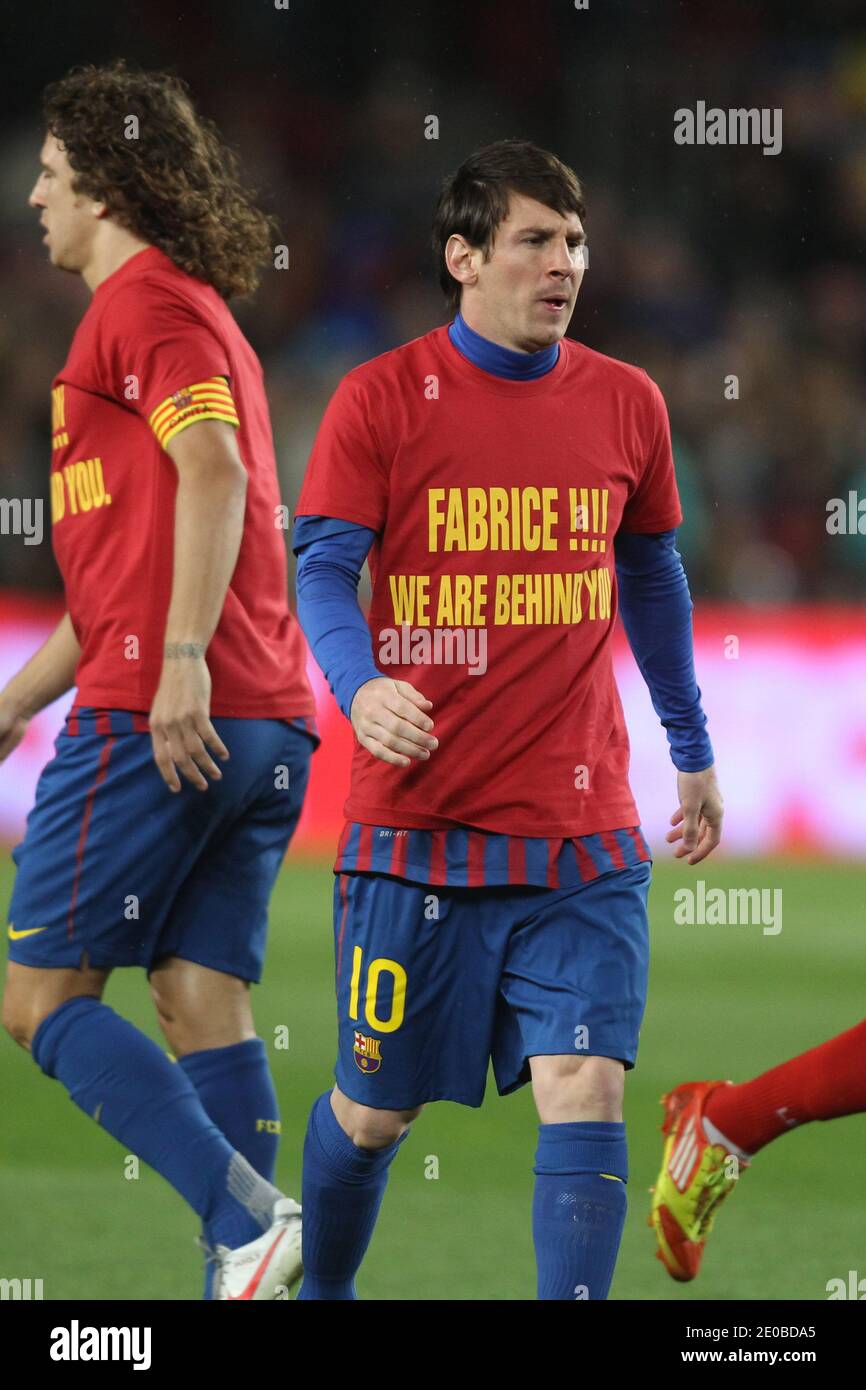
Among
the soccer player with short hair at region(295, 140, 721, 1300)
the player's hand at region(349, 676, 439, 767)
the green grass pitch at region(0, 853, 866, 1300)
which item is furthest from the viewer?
the green grass pitch at region(0, 853, 866, 1300)

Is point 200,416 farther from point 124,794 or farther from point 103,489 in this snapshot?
point 124,794

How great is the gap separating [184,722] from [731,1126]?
3.85 ft

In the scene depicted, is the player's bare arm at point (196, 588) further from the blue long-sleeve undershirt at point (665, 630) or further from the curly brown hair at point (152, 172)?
the blue long-sleeve undershirt at point (665, 630)

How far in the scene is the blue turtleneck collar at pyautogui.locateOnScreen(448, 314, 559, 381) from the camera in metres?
2.98

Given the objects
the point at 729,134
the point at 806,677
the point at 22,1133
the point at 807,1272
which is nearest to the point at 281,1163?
the point at 22,1133

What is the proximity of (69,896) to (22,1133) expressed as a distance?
1.62m

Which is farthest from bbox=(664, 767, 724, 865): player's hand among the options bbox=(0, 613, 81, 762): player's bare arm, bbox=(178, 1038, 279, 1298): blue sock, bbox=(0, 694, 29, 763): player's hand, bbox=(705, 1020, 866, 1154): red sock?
bbox=(0, 694, 29, 763): player's hand

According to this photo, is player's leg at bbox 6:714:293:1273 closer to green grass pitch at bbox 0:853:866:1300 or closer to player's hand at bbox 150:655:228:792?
player's hand at bbox 150:655:228:792

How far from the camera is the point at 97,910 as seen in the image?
3211mm

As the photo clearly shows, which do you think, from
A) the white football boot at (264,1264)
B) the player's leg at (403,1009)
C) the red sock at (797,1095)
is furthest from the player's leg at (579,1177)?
the red sock at (797,1095)

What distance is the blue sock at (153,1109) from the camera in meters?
3.04

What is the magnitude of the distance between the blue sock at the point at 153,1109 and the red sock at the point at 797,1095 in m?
0.83

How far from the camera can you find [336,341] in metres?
11.0

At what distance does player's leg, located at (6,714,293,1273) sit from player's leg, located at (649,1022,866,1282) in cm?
73
